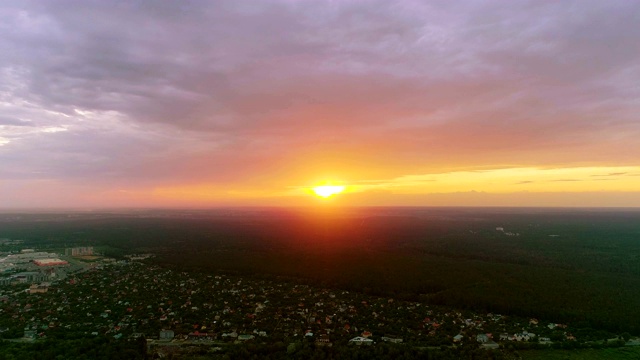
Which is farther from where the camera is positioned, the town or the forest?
the forest

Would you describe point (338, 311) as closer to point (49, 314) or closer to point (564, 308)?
point (564, 308)

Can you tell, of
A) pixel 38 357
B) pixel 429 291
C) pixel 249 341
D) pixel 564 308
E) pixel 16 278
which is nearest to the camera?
pixel 38 357

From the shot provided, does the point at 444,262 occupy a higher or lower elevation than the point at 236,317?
higher

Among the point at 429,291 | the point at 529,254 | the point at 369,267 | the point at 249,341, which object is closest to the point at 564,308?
the point at 429,291

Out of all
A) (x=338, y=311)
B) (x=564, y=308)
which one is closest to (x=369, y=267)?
(x=338, y=311)

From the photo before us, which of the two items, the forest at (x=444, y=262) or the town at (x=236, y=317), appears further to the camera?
the forest at (x=444, y=262)

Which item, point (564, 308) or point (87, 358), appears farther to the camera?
point (564, 308)

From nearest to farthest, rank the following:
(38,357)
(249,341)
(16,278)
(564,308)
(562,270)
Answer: (38,357) → (249,341) → (564,308) → (16,278) → (562,270)

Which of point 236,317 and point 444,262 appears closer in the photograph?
point 236,317

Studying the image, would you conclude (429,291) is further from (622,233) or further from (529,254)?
(622,233)
